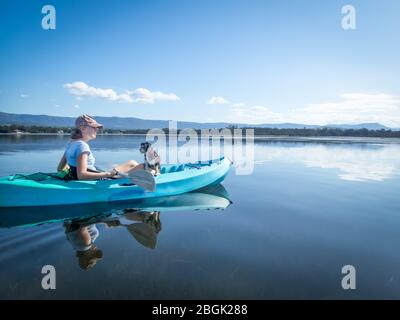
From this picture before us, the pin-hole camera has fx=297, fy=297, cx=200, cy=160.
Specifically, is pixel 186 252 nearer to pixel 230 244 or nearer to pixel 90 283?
pixel 230 244

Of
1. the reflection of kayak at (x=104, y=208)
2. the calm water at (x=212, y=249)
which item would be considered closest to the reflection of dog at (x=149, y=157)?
the reflection of kayak at (x=104, y=208)

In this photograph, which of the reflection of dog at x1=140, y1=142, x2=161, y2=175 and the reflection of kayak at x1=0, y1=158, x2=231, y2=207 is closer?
the reflection of kayak at x1=0, y1=158, x2=231, y2=207

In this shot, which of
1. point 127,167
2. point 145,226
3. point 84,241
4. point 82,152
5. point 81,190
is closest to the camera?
point 84,241

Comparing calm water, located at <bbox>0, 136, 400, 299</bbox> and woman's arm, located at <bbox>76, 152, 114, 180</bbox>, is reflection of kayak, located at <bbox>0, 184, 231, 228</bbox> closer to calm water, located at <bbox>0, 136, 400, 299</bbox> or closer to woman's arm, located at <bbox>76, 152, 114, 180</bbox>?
calm water, located at <bbox>0, 136, 400, 299</bbox>

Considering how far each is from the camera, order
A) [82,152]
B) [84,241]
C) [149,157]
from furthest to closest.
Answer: [149,157]
[82,152]
[84,241]

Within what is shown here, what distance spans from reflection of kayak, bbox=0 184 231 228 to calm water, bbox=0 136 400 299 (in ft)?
0.10

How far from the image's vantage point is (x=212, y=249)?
514cm

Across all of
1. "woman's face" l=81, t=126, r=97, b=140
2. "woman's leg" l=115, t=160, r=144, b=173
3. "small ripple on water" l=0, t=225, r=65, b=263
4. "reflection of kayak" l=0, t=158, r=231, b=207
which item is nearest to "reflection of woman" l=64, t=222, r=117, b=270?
"small ripple on water" l=0, t=225, r=65, b=263

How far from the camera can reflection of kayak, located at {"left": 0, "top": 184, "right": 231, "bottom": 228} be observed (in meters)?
6.33

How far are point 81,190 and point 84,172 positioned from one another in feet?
1.61

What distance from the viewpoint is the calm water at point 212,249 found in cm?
386

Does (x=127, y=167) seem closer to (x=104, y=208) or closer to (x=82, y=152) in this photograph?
(x=104, y=208)

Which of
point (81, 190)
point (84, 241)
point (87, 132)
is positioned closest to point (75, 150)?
point (87, 132)

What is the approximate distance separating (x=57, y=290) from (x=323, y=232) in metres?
4.99
